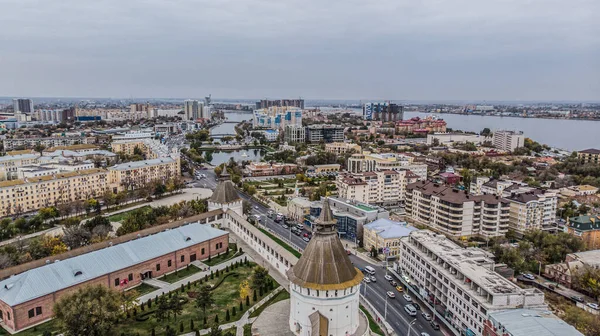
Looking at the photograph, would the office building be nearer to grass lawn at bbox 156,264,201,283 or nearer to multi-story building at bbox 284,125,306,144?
grass lawn at bbox 156,264,201,283

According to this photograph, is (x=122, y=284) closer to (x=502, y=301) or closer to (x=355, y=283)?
(x=355, y=283)

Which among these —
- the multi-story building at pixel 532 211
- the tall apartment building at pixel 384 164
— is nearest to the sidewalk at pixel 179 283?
the multi-story building at pixel 532 211

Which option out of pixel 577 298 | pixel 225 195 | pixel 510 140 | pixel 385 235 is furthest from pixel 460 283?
pixel 510 140

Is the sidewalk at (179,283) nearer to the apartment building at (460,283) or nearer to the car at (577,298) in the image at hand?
the apartment building at (460,283)

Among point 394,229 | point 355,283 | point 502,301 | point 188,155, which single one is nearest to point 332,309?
point 355,283

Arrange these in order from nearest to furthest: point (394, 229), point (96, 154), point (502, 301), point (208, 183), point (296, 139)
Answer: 1. point (502, 301)
2. point (394, 229)
3. point (208, 183)
4. point (96, 154)
5. point (296, 139)
